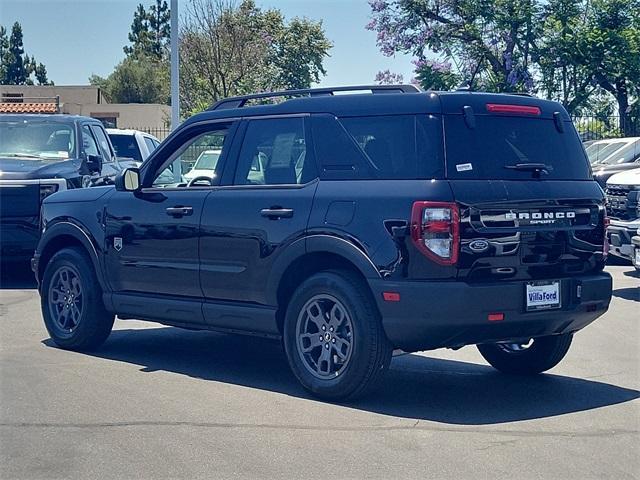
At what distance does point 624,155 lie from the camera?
18953mm

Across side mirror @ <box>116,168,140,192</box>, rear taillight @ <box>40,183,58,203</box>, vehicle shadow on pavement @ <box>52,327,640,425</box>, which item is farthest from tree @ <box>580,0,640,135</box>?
side mirror @ <box>116,168,140,192</box>

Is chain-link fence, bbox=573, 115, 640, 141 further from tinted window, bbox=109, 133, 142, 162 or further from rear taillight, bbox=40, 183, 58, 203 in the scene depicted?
rear taillight, bbox=40, 183, 58, 203

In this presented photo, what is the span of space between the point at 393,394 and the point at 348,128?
189cm

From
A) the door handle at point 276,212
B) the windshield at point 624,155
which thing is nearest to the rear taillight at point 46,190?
the door handle at point 276,212

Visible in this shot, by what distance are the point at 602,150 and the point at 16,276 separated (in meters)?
11.2

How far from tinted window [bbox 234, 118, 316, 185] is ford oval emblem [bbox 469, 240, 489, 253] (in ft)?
4.36

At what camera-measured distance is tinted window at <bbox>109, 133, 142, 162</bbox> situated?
21.3 metres

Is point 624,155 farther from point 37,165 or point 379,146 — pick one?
point 379,146

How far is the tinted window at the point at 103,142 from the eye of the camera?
1528cm

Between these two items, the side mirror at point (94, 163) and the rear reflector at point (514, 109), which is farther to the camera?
the side mirror at point (94, 163)

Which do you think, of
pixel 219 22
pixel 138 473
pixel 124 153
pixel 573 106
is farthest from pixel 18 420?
pixel 219 22

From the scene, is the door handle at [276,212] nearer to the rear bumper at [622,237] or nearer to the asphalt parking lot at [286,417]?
the asphalt parking lot at [286,417]

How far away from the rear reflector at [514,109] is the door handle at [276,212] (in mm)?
1531

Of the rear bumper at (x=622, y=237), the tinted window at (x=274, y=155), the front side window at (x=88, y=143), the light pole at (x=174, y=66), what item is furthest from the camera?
the light pole at (x=174, y=66)
